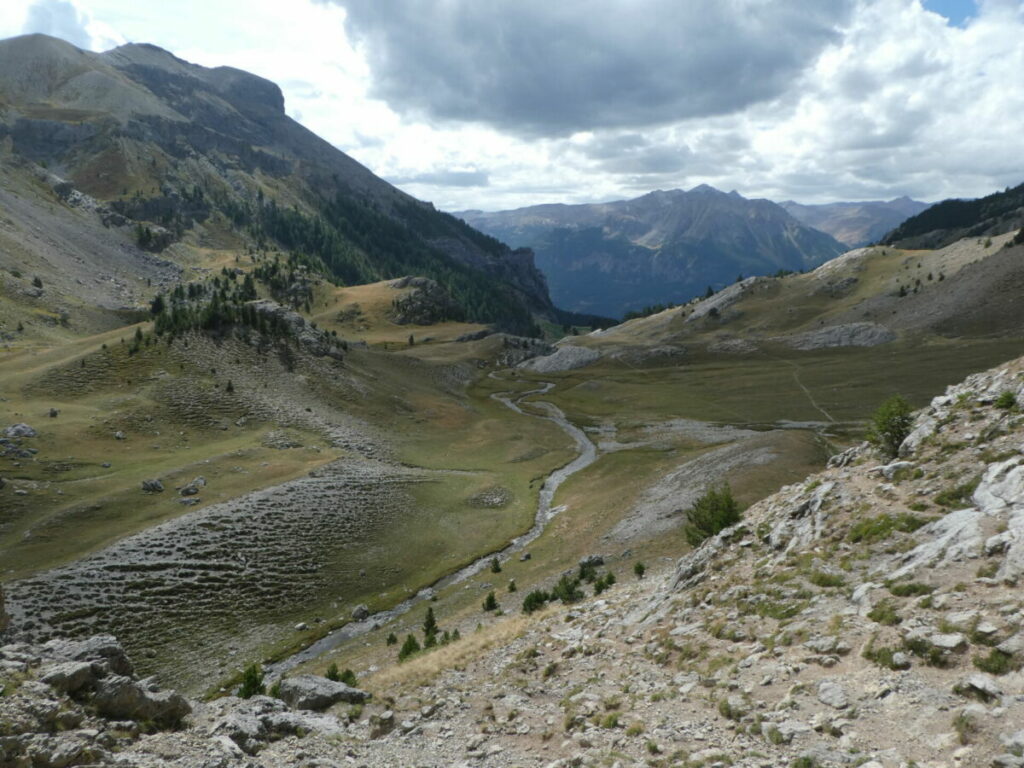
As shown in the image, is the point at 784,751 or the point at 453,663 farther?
the point at 453,663

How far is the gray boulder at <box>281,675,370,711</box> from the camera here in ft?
82.7

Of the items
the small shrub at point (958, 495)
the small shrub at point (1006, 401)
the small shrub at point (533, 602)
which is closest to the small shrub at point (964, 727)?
the small shrub at point (958, 495)

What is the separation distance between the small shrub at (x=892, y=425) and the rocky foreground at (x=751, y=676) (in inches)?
64.0

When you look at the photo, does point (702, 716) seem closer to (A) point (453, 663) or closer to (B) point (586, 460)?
(A) point (453, 663)

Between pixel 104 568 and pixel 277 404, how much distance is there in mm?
53736

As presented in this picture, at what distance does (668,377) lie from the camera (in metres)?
187

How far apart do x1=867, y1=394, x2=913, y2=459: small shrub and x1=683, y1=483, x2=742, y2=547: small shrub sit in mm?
9628

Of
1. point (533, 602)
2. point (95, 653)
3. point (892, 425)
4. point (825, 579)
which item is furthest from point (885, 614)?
point (95, 653)

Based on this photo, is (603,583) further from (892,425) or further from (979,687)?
(979,687)

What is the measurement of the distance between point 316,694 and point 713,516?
26788 millimetres

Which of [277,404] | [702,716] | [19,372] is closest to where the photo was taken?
[702,716]

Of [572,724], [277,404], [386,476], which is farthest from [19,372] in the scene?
[572,724]

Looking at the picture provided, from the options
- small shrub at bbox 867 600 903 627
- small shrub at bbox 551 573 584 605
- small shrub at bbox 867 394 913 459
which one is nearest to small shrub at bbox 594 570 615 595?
small shrub at bbox 551 573 584 605

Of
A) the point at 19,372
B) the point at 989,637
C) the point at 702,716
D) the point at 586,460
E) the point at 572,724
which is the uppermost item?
the point at 19,372
